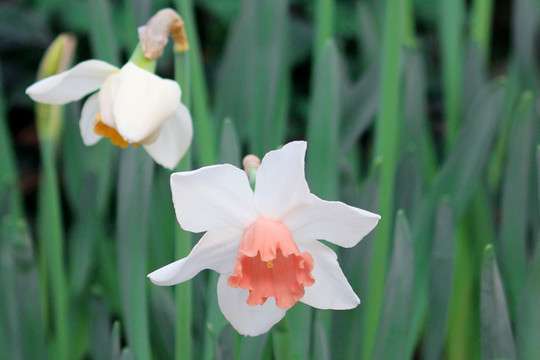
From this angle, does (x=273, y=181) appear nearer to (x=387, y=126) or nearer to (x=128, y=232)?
(x=128, y=232)

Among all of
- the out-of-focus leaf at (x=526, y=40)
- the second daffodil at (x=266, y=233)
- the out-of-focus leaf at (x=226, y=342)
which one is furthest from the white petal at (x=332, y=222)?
the out-of-focus leaf at (x=526, y=40)

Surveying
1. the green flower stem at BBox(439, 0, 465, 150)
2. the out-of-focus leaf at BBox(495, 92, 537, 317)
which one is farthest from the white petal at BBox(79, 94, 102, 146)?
the green flower stem at BBox(439, 0, 465, 150)

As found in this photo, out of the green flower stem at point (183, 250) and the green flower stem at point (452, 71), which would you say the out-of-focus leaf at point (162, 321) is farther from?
the green flower stem at point (452, 71)

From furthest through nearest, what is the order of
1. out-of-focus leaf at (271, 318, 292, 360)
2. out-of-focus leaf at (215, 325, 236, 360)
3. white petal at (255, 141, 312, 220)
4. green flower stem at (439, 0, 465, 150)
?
green flower stem at (439, 0, 465, 150)
out-of-focus leaf at (215, 325, 236, 360)
out-of-focus leaf at (271, 318, 292, 360)
white petal at (255, 141, 312, 220)

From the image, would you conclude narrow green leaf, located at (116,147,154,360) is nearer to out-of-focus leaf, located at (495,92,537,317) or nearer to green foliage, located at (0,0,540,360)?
green foliage, located at (0,0,540,360)

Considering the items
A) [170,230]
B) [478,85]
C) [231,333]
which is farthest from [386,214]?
[478,85]

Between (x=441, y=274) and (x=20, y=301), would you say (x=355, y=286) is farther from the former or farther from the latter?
(x=20, y=301)
